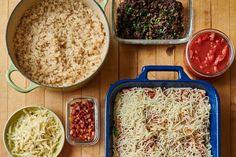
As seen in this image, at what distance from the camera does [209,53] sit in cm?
223

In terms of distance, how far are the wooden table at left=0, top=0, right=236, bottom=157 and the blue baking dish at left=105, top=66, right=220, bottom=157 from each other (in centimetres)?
10

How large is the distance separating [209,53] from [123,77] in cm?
40

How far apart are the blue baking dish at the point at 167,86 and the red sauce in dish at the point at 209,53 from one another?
7 centimetres

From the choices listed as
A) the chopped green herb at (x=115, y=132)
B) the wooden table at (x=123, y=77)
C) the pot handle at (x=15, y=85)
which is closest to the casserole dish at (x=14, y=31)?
the pot handle at (x=15, y=85)

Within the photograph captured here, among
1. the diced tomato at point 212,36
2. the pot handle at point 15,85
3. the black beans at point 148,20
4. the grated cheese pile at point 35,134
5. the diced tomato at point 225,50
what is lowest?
the grated cheese pile at point 35,134

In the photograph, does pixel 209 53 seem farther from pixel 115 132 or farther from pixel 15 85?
pixel 15 85

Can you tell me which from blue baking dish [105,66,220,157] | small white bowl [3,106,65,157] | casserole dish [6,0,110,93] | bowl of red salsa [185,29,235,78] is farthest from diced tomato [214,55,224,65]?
small white bowl [3,106,65,157]

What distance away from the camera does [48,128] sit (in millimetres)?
2242

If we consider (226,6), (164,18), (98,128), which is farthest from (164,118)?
(226,6)

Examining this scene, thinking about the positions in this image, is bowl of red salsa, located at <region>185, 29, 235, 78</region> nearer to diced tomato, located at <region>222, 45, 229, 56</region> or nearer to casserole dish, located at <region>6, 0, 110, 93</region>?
diced tomato, located at <region>222, 45, 229, 56</region>

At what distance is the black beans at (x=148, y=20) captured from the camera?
2.30m

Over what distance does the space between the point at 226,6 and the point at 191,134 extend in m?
0.63

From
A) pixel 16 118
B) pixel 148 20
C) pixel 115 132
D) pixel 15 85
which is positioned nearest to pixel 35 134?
pixel 16 118

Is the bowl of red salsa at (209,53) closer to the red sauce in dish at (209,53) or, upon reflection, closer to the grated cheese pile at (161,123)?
the red sauce in dish at (209,53)
